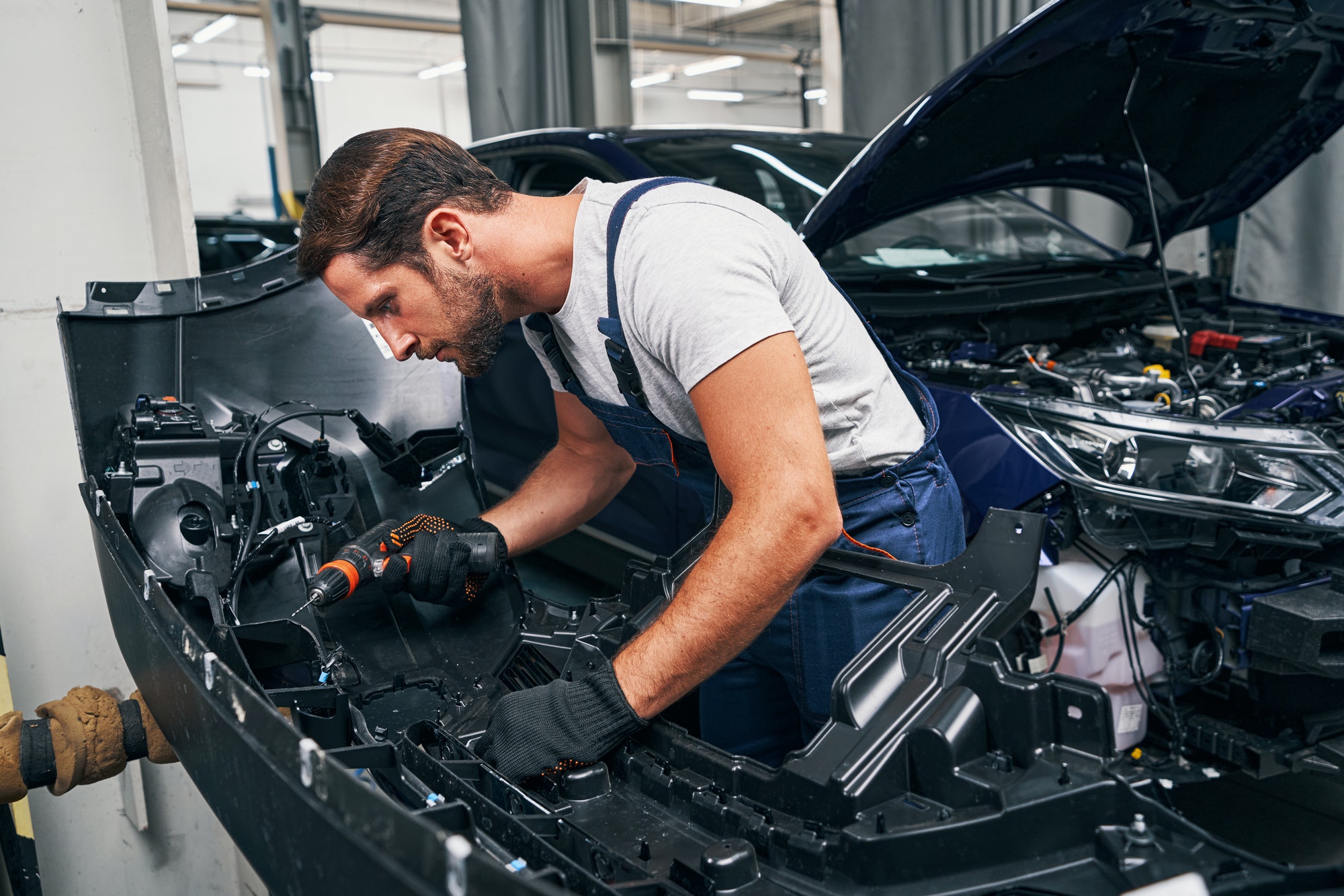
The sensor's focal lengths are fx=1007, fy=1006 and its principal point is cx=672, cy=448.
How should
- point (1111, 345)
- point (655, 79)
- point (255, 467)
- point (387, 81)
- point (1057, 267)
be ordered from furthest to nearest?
point (655, 79)
point (387, 81)
point (1057, 267)
point (1111, 345)
point (255, 467)

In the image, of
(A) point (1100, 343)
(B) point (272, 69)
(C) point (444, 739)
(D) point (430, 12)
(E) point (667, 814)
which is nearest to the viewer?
(E) point (667, 814)

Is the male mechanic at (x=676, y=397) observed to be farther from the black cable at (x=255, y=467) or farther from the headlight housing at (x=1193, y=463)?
the headlight housing at (x=1193, y=463)

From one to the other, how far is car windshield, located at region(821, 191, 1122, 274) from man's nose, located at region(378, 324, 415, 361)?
1518 mm

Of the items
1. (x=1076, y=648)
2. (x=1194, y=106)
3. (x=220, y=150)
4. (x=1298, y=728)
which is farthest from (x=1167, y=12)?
(x=220, y=150)

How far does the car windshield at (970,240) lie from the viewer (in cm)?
277

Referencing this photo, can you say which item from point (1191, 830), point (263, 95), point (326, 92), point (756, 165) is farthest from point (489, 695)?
point (326, 92)

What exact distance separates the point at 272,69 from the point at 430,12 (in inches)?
400

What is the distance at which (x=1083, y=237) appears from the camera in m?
3.24

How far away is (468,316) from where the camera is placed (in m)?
1.34

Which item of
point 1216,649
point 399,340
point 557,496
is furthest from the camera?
point 1216,649

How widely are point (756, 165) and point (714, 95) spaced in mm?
18132

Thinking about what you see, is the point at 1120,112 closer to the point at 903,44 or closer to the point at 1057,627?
the point at 1057,627

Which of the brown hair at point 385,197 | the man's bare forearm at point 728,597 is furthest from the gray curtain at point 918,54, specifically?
the man's bare forearm at point 728,597

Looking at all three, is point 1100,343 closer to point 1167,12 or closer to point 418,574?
point 1167,12
